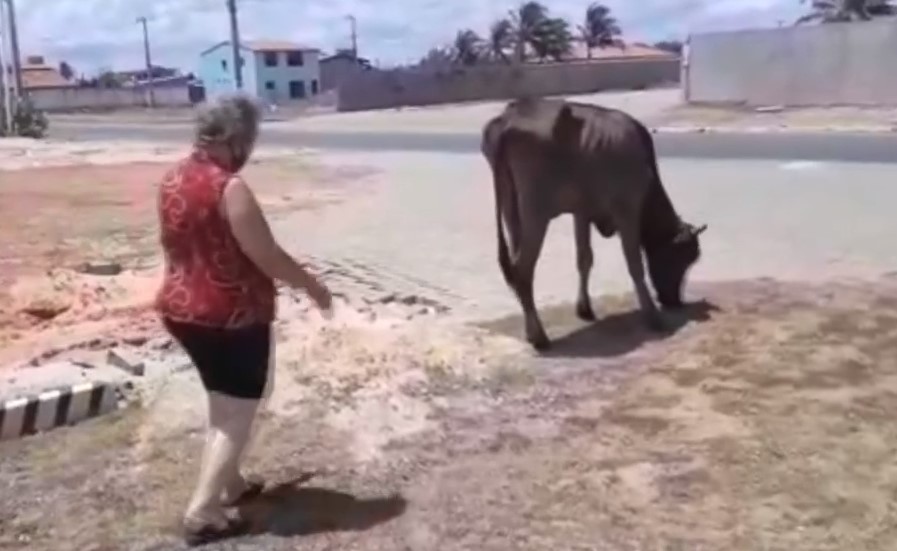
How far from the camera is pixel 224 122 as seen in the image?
5.06m

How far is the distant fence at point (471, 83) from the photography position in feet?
191

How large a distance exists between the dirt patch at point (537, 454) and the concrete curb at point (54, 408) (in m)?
0.16

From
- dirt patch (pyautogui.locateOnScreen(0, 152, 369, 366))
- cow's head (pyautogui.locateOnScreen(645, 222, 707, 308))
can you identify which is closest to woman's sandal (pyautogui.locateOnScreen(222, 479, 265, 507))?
dirt patch (pyautogui.locateOnScreen(0, 152, 369, 366))

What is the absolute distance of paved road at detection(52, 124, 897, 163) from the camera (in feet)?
73.9

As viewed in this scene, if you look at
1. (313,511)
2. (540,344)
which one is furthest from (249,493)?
(540,344)

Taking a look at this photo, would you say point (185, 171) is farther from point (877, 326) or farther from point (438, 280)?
point (438, 280)

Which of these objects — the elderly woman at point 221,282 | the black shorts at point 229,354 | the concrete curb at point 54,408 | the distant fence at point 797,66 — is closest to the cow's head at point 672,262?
the concrete curb at point 54,408

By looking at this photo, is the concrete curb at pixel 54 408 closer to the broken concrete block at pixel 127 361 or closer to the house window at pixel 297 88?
the broken concrete block at pixel 127 361

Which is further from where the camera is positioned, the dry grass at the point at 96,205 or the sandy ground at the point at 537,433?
the dry grass at the point at 96,205

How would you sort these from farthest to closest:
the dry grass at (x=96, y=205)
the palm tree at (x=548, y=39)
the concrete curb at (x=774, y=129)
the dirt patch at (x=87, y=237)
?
the palm tree at (x=548, y=39)
the concrete curb at (x=774, y=129)
the dry grass at (x=96, y=205)
the dirt patch at (x=87, y=237)

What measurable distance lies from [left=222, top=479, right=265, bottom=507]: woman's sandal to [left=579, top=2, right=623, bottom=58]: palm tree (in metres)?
94.6

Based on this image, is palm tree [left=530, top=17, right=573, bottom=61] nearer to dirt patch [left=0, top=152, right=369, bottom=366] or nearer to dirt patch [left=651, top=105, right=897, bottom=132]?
dirt patch [left=651, top=105, right=897, bottom=132]

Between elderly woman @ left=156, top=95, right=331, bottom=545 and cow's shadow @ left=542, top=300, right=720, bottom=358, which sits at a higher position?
elderly woman @ left=156, top=95, right=331, bottom=545

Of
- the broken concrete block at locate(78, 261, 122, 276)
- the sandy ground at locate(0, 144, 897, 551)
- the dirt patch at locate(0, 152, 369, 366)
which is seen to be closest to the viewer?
the sandy ground at locate(0, 144, 897, 551)
